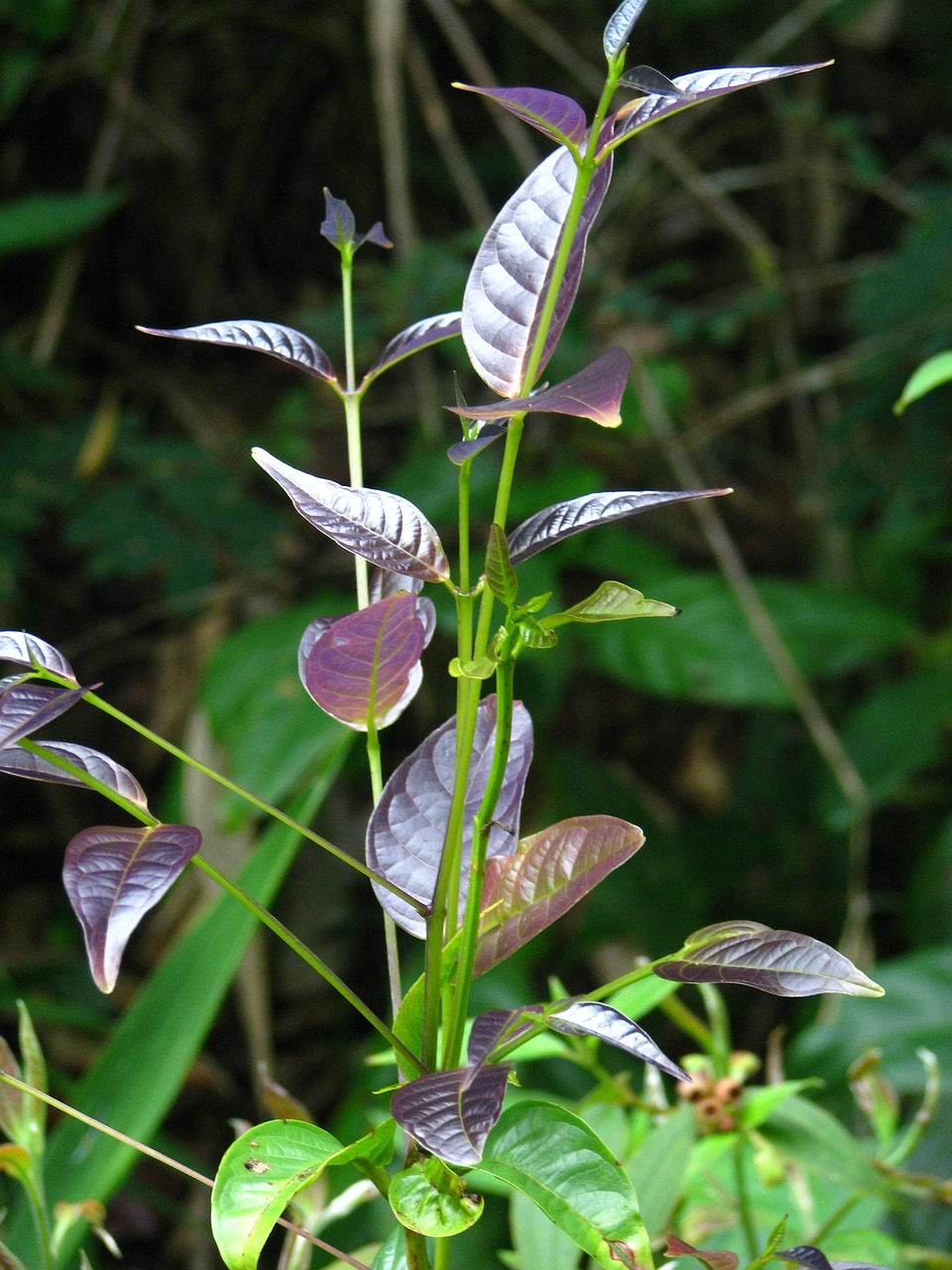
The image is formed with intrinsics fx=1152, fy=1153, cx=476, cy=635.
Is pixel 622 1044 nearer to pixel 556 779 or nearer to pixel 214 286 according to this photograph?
pixel 556 779

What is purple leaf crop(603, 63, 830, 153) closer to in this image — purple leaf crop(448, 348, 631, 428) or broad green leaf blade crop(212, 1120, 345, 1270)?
purple leaf crop(448, 348, 631, 428)

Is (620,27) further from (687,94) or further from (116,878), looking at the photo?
(116,878)

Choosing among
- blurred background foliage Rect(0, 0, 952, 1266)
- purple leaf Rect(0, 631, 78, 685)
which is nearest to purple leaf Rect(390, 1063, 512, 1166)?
purple leaf Rect(0, 631, 78, 685)

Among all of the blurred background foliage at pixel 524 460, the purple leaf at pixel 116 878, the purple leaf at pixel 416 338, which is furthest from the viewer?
the blurred background foliage at pixel 524 460

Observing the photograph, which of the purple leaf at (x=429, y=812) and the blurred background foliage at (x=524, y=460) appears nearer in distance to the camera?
the purple leaf at (x=429, y=812)

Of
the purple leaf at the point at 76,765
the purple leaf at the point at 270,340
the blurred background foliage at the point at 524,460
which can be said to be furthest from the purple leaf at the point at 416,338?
the blurred background foliage at the point at 524,460

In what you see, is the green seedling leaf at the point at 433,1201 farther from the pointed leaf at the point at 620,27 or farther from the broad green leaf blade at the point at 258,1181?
the pointed leaf at the point at 620,27
